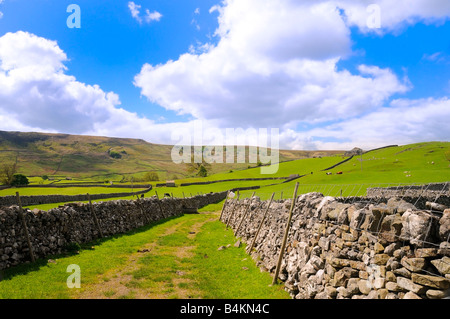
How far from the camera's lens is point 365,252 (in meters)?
6.26

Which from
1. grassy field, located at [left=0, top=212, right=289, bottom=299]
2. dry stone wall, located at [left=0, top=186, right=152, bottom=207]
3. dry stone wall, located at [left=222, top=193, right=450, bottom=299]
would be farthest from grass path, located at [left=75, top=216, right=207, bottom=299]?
dry stone wall, located at [left=0, top=186, right=152, bottom=207]

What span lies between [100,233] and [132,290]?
10135 mm

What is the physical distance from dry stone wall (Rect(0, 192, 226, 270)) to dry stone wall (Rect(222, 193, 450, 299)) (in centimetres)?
1056

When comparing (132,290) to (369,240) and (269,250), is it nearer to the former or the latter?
(269,250)

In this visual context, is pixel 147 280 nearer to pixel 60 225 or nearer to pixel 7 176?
pixel 60 225

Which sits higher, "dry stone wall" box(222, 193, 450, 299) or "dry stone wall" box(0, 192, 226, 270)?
"dry stone wall" box(222, 193, 450, 299)

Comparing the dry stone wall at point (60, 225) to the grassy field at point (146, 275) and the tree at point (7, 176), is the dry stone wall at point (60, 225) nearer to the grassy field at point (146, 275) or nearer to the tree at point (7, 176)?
the grassy field at point (146, 275)

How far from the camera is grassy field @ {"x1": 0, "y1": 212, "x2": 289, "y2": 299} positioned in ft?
28.8

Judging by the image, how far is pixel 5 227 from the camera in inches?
444

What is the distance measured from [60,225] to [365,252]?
571 inches

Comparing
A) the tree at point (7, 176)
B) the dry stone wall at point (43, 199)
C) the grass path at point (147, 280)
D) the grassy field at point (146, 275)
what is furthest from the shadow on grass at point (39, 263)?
the tree at point (7, 176)

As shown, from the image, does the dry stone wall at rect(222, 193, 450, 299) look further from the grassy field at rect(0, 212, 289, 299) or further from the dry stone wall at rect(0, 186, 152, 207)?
the dry stone wall at rect(0, 186, 152, 207)
